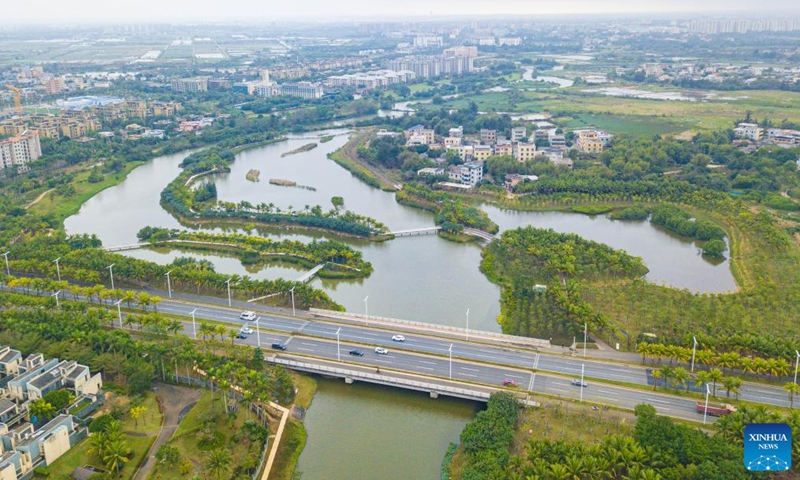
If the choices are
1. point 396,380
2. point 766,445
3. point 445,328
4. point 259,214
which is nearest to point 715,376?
point 445,328

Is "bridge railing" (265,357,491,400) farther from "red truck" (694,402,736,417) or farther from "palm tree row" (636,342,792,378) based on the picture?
"red truck" (694,402,736,417)

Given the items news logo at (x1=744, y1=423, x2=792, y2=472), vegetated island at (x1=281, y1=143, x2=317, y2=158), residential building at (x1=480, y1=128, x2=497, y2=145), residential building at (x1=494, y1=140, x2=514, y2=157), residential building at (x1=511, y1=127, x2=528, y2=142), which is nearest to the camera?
news logo at (x1=744, y1=423, x2=792, y2=472)

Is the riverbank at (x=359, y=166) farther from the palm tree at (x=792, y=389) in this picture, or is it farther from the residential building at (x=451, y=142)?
the palm tree at (x=792, y=389)

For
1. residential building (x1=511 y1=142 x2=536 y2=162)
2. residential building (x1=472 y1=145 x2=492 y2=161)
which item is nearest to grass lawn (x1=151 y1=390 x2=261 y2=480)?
residential building (x1=472 y1=145 x2=492 y2=161)

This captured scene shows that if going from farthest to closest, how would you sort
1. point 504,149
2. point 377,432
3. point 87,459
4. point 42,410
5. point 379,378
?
point 504,149 → point 379,378 → point 377,432 → point 42,410 → point 87,459

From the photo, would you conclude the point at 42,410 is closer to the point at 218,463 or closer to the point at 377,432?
the point at 218,463

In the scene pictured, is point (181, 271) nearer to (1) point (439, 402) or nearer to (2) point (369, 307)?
(2) point (369, 307)
